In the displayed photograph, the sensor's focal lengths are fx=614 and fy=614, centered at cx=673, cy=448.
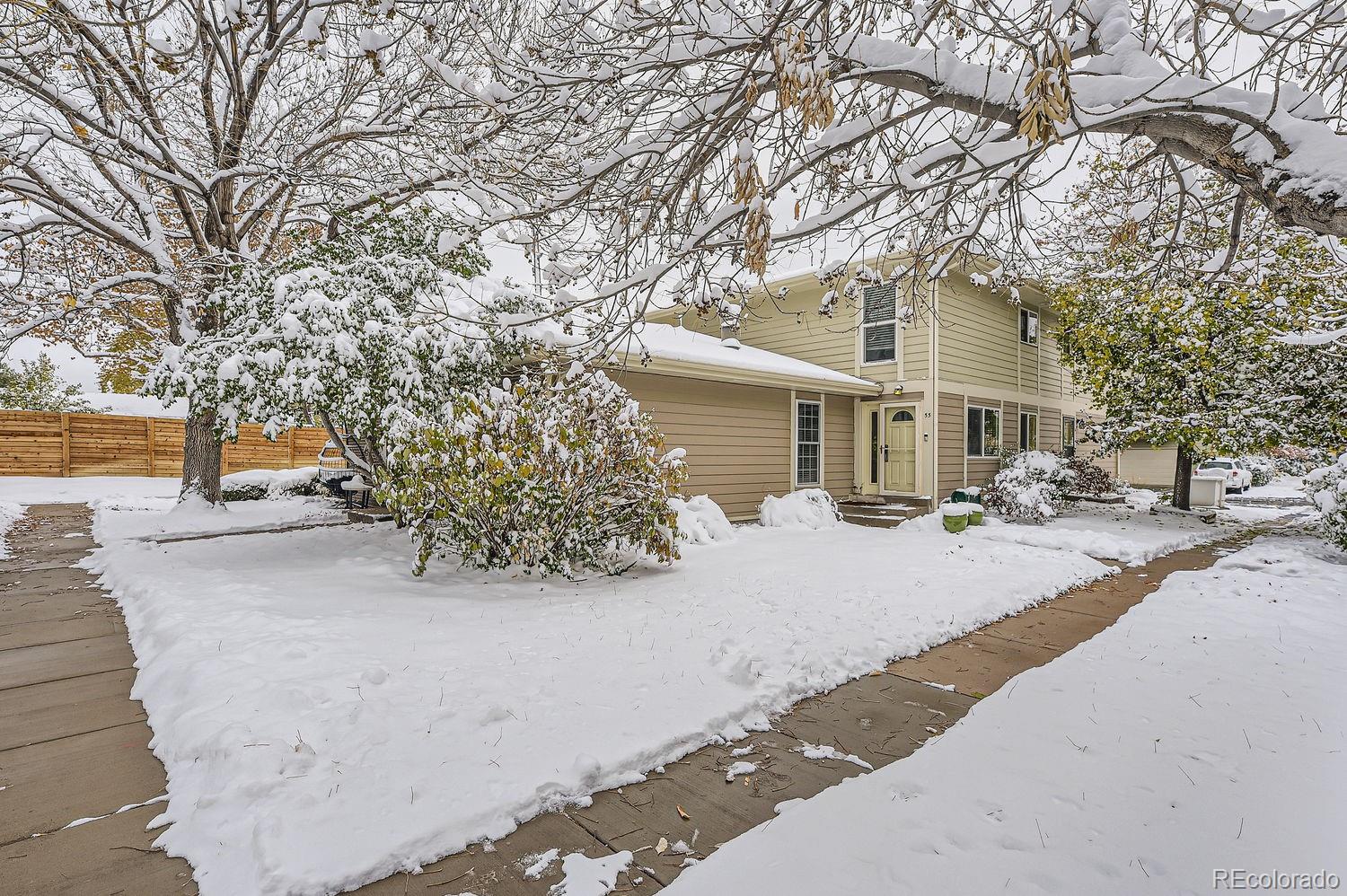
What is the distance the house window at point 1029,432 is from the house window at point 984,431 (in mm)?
1413

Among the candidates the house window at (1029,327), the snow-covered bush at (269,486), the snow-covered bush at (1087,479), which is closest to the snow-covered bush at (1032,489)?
the snow-covered bush at (1087,479)

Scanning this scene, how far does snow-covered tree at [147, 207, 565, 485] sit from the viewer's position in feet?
20.0

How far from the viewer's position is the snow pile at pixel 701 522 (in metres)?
8.25

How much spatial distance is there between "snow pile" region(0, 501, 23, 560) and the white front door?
43.4 ft

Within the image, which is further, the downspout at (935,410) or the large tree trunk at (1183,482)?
the large tree trunk at (1183,482)

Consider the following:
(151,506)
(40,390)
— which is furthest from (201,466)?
(40,390)

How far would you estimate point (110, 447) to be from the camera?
Answer: 17172 mm

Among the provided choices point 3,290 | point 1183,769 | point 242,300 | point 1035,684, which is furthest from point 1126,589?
point 3,290

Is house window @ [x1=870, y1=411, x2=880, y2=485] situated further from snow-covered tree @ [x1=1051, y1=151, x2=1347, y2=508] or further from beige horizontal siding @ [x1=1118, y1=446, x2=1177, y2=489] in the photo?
beige horizontal siding @ [x1=1118, y1=446, x2=1177, y2=489]

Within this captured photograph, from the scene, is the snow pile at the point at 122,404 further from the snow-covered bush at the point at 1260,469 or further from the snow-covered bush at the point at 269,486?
the snow-covered bush at the point at 1260,469

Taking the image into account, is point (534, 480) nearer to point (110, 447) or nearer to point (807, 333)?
point (807, 333)

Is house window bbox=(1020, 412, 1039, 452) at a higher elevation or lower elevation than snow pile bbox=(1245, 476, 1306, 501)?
higher

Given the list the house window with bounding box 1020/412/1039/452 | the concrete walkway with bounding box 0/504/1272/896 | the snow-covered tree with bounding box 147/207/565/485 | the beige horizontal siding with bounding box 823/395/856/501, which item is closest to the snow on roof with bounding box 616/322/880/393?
the beige horizontal siding with bounding box 823/395/856/501
